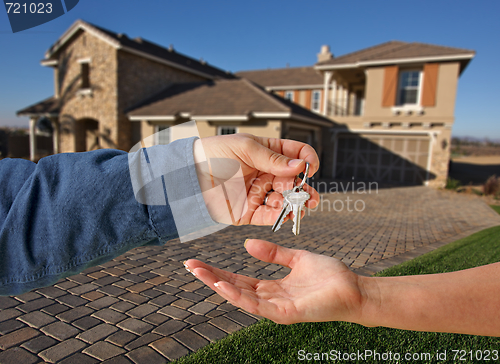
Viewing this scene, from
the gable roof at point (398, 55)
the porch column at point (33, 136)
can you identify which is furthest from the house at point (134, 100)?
the gable roof at point (398, 55)

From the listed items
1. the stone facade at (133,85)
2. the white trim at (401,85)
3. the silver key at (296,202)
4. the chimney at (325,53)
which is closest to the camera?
the silver key at (296,202)

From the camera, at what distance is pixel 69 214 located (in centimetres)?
132

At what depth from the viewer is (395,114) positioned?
658 inches

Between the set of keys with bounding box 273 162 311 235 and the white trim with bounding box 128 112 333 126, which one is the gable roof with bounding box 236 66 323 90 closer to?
the white trim with bounding box 128 112 333 126

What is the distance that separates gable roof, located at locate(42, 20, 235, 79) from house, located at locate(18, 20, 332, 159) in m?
0.05

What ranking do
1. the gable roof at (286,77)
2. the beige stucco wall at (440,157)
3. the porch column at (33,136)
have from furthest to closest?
the gable roof at (286,77) < the porch column at (33,136) < the beige stucco wall at (440,157)

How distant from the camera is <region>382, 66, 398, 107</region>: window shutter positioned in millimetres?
16234

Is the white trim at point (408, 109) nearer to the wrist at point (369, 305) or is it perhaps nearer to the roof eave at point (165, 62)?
the roof eave at point (165, 62)

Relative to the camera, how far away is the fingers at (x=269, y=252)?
1616mm

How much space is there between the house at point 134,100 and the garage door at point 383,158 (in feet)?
7.73

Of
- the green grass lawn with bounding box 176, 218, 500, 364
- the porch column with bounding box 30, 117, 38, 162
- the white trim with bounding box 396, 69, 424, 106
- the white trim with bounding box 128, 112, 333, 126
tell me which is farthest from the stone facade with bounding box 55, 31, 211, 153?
the green grass lawn with bounding box 176, 218, 500, 364

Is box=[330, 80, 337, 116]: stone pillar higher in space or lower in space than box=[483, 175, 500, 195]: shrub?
higher

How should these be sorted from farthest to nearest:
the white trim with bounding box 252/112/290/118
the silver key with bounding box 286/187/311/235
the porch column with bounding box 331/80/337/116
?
1. the porch column with bounding box 331/80/337/116
2. the white trim with bounding box 252/112/290/118
3. the silver key with bounding box 286/187/311/235

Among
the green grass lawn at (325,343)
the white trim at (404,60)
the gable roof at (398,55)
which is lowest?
the green grass lawn at (325,343)
